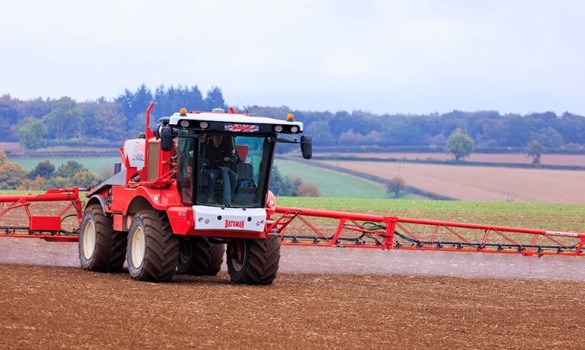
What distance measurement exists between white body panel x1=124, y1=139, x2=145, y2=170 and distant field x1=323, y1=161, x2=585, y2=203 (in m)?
44.3

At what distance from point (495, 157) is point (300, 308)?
263 feet

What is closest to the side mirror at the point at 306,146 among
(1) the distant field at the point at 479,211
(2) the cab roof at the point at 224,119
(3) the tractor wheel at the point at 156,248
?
(2) the cab roof at the point at 224,119

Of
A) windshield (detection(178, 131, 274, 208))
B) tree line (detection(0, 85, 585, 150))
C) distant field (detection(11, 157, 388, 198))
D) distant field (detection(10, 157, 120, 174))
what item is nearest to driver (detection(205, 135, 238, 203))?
windshield (detection(178, 131, 274, 208))

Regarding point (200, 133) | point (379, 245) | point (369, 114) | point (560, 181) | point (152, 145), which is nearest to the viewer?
point (200, 133)

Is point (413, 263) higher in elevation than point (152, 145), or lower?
lower

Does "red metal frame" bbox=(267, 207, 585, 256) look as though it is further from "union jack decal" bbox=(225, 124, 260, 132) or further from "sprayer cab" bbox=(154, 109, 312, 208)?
"union jack decal" bbox=(225, 124, 260, 132)

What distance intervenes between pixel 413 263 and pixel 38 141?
6118cm

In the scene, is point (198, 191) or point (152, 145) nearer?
point (198, 191)

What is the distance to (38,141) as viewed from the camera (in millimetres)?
83125

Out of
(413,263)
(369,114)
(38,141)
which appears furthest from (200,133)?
(369,114)

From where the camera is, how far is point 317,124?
10756 cm

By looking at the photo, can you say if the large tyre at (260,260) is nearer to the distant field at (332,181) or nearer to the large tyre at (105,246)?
the large tyre at (105,246)

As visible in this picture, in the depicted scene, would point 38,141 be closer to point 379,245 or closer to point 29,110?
point 29,110

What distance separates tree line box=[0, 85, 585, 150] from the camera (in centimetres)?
8906
